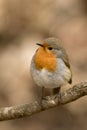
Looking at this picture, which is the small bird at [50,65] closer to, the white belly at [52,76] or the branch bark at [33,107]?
the white belly at [52,76]

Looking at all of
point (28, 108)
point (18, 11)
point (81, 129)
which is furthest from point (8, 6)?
point (28, 108)

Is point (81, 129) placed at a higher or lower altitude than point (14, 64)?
lower

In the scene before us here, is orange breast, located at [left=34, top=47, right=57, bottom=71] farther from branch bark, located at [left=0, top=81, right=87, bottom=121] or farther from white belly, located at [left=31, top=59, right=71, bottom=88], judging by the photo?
branch bark, located at [left=0, top=81, right=87, bottom=121]

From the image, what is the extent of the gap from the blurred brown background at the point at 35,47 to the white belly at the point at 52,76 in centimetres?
335

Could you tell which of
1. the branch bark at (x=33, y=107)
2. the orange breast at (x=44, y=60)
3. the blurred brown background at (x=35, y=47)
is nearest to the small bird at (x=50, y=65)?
the orange breast at (x=44, y=60)

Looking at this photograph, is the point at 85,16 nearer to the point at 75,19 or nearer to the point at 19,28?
the point at 75,19

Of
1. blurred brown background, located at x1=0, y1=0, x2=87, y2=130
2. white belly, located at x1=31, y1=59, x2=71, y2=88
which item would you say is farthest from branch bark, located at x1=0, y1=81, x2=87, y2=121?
blurred brown background, located at x1=0, y1=0, x2=87, y2=130

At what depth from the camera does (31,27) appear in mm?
9484

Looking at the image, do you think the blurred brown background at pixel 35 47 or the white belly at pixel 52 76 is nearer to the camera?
the white belly at pixel 52 76

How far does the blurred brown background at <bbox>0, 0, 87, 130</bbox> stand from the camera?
830 centimetres

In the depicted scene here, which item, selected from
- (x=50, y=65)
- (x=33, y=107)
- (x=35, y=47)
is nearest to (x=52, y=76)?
(x=50, y=65)

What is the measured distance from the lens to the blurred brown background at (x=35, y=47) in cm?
830

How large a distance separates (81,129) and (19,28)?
7.11 ft

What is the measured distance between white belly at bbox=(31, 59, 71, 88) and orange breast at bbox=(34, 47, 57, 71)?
0.13 ft
